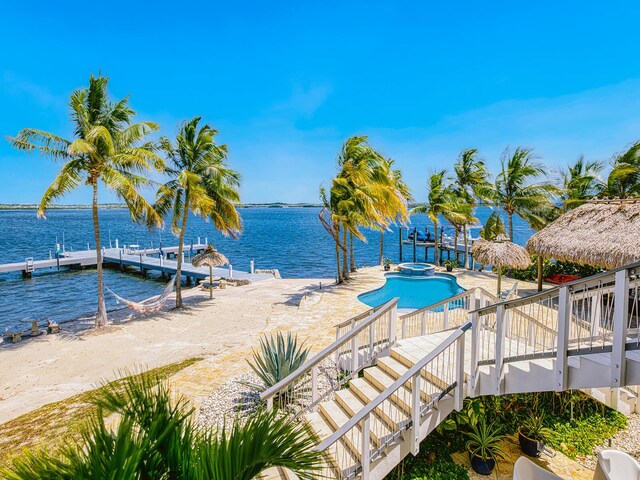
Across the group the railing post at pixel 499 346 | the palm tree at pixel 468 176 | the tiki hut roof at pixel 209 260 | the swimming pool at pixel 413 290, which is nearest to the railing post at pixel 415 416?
the railing post at pixel 499 346

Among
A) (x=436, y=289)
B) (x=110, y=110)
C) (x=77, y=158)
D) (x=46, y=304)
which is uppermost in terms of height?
(x=110, y=110)

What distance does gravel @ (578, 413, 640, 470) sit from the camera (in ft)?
18.5

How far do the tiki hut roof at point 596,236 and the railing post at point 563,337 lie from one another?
7.32 m

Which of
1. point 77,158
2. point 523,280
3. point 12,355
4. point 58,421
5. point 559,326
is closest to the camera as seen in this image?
point 559,326

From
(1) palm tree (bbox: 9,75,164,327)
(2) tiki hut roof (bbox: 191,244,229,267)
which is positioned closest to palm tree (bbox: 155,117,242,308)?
(1) palm tree (bbox: 9,75,164,327)

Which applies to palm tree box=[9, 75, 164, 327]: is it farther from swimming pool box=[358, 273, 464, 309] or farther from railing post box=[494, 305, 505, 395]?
railing post box=[494, 305, 505, 395]

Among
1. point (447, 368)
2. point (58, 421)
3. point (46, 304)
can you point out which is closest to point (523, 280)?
point (447, 368)

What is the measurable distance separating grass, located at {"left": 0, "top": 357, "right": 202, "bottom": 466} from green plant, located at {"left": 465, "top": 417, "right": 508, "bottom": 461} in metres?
5.60

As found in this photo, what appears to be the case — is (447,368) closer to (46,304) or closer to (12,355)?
(12,355)

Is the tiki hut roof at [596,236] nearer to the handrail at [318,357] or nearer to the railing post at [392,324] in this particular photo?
the railing post at [392,324]

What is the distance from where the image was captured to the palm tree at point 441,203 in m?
22.3

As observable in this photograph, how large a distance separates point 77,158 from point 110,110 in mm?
2146

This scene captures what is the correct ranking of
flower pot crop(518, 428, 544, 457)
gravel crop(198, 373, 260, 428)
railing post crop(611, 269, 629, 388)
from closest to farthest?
railing post crop(611, 269, 629, 388), flower pot crop(518, 428, 544, 457), gravel crop(198, 373, 260, 428)

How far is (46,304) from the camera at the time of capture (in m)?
20.5
